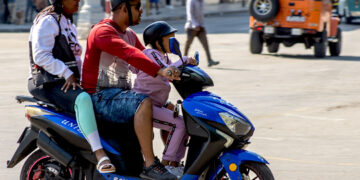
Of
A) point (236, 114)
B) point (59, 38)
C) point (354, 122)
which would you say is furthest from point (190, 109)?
point (354, 122)

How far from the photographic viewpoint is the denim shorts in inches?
198

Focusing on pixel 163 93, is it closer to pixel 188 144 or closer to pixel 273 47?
pixel 188 144

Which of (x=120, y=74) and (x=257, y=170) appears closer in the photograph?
(x=257, y=170)

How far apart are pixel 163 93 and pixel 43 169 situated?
3.44 feet

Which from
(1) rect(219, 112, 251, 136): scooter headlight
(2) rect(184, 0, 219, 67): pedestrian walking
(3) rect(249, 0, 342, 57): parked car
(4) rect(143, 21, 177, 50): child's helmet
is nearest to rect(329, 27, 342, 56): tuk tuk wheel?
(3) rect(249, 0, 342, 57): parked car

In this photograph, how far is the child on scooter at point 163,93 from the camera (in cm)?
520

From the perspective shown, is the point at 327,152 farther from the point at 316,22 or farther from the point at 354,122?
the point at 316,22

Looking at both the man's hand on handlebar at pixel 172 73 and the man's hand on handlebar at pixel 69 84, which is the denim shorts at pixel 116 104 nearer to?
the man's hand on handlebar at pixel 69 84

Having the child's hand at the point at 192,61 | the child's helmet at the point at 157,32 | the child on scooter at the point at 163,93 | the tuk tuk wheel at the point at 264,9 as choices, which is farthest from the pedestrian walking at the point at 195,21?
the child's hand at the point at 192,61

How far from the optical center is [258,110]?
10086mm

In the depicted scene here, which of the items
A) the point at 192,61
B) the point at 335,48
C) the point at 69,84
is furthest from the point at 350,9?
the point at 69,84

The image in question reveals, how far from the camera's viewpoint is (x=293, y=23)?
17.4m

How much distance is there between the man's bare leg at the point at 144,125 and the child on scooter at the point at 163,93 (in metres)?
0.22

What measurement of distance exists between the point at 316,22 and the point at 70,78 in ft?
41.7
